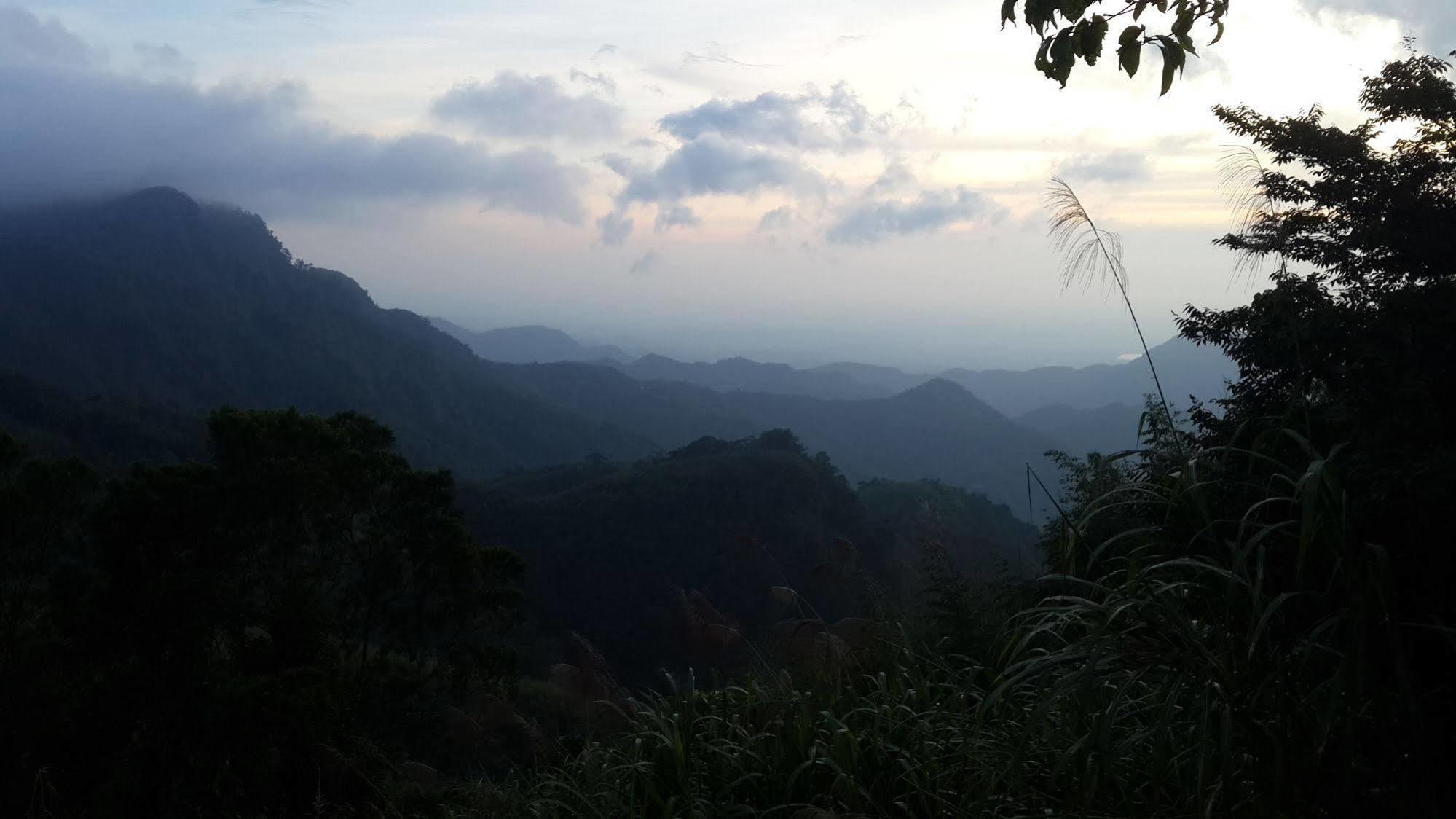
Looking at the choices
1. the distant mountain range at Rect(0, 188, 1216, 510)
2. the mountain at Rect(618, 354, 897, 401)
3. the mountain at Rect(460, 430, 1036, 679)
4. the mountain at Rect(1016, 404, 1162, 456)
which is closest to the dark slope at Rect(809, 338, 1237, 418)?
the mountain at Rect(618, 354, 897, 401)

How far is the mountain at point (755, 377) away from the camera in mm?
A: 169125

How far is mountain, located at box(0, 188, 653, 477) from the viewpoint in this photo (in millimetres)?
81625

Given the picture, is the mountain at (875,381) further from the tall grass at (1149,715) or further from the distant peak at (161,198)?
the tall grass at (1149,715)

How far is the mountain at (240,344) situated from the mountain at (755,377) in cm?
6361

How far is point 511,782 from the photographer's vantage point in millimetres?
3646

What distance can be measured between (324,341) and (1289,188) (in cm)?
10029

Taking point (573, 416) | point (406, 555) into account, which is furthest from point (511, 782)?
point (573, 416)

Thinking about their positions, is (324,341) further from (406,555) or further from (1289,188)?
(1289,188)

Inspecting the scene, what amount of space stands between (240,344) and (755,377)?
10446 cm


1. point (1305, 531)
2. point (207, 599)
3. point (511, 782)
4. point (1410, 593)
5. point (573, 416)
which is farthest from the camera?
point (573, 416)

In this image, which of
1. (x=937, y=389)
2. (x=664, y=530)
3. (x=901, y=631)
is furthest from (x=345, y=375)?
(x=901, y=631)

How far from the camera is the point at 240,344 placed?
3652 inches

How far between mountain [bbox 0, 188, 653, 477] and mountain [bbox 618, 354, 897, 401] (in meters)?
63.6

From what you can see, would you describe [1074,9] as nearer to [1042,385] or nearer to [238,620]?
[238,620]
